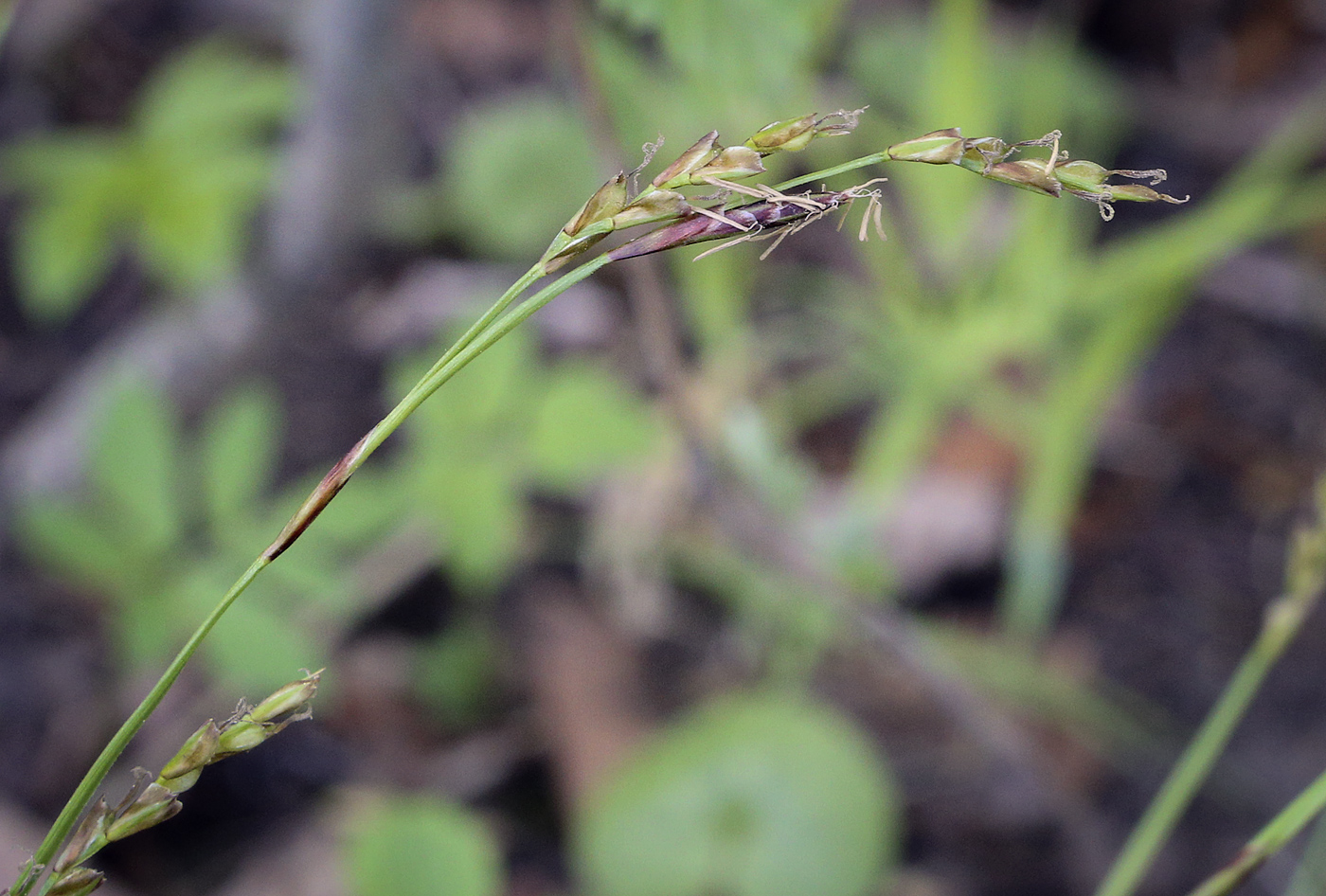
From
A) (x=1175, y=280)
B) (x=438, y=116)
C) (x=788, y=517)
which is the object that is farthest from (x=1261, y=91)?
(x=438, y=116)

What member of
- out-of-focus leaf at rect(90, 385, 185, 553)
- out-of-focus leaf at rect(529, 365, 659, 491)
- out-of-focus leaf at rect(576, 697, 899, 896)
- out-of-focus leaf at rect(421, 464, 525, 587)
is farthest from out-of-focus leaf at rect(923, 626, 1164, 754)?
out-of-focus leaf at rect(90, 385, 185, 553)

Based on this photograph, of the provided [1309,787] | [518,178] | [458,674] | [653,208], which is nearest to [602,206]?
[653,208]

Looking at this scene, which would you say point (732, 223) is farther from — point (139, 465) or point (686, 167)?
point (139, 465)

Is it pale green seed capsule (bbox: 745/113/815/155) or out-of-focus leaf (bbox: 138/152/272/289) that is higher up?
pale green seed capsule (bbox: 745/113/815/155)

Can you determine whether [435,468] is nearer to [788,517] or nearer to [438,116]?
[788,517]

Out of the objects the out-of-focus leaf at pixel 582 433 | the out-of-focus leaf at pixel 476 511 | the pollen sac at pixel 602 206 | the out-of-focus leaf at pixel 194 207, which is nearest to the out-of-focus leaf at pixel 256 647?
the out-of-focus leaf at pixel 476 511

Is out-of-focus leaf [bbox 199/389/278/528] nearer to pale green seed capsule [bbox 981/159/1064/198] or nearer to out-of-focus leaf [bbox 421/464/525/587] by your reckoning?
out-of-focus leaf [bbox 421/464/525/587]
